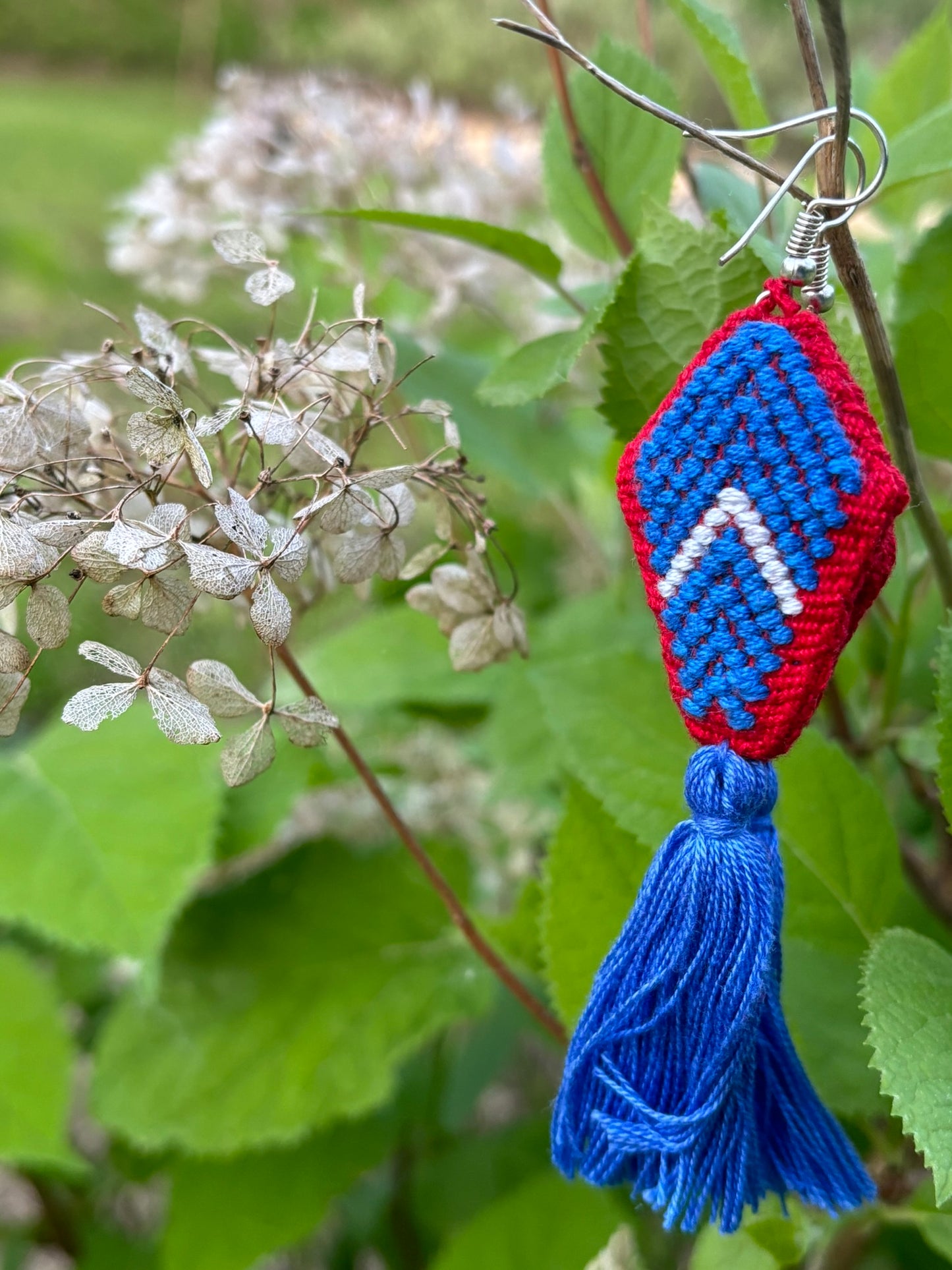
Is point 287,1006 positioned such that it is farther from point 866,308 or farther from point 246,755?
point 866,308

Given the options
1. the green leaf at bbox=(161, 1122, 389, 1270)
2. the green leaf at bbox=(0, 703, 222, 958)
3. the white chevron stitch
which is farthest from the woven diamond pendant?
the green leaf at bbox=(161, 1122, 389, 1270)

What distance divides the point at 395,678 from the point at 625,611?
13cm

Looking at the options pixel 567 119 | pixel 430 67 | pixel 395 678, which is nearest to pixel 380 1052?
pixel 395 678

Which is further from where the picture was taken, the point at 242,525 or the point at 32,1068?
the point at 32,1068

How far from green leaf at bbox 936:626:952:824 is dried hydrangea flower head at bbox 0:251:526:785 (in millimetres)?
119

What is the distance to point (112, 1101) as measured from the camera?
0.53m

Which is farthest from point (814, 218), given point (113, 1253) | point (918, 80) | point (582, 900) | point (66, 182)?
point (66, 182)

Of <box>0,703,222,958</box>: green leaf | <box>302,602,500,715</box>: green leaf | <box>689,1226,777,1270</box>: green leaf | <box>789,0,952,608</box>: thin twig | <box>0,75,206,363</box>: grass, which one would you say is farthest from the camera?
<box>0,75,206,363</box>: grass

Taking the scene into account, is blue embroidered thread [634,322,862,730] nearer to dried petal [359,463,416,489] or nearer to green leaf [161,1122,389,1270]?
dried petal [359,463,416,489]

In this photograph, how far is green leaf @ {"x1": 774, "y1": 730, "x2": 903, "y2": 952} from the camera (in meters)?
0.35

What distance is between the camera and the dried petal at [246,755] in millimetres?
273

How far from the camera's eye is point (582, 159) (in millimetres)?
384

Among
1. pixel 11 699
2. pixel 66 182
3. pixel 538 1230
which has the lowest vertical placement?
pixel 66 182

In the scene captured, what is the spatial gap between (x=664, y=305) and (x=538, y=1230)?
435mm
